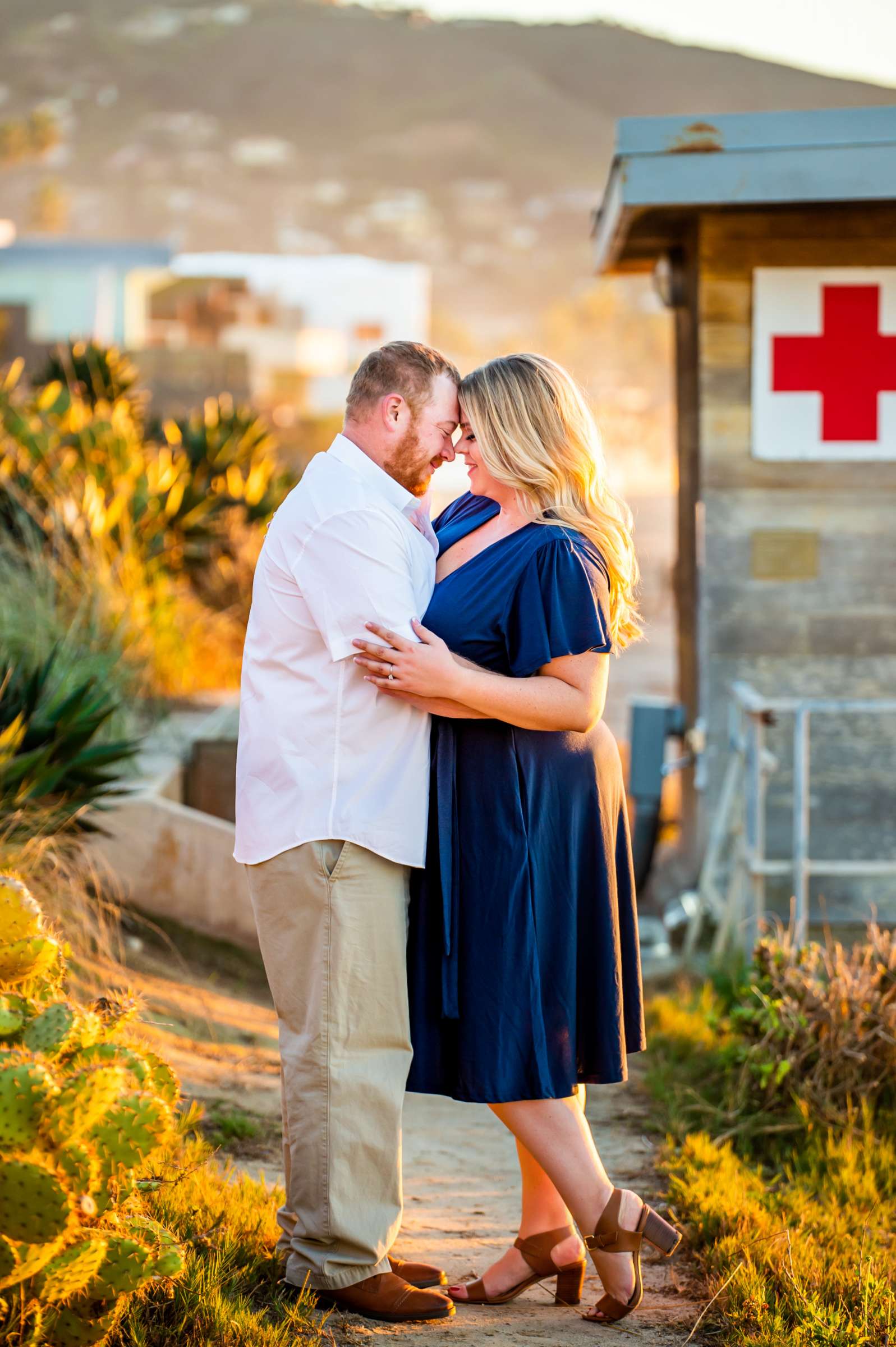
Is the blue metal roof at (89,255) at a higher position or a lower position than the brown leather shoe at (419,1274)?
higher

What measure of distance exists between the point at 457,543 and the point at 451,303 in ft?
398

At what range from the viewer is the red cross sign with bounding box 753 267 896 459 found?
649 cm

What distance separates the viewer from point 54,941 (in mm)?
2914

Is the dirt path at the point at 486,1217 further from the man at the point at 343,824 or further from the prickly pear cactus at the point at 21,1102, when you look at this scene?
the prickly pear cactus at the point at 21,1102

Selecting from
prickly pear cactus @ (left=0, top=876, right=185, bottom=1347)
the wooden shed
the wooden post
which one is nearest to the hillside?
the wooden post

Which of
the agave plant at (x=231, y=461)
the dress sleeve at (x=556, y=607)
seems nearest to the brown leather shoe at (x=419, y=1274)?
the dress sleeve at (x=556, y=607)

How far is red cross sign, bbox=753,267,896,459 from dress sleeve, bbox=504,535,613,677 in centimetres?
388

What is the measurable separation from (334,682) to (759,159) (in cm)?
414

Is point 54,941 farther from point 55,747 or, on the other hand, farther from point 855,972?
point 855,972

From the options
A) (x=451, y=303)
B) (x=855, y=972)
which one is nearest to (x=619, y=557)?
(x=855, y=972)

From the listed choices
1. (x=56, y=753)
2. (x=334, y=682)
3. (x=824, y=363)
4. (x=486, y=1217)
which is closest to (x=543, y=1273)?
(x=486, y=1217)

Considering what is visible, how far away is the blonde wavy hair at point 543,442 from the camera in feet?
10.1

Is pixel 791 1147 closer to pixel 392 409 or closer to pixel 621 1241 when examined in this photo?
pixel 621 1241

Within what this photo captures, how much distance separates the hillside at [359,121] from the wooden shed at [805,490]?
101 metres
